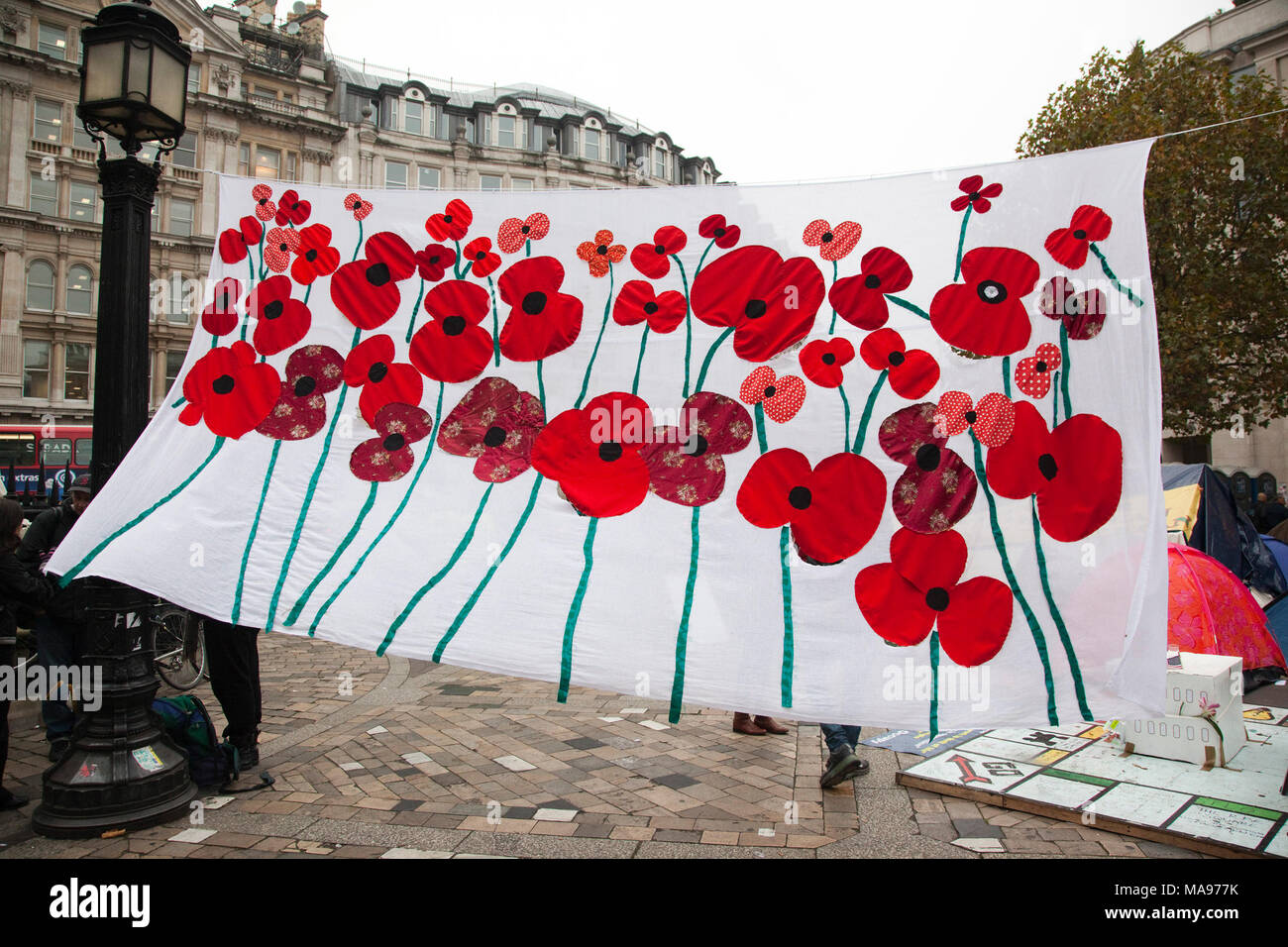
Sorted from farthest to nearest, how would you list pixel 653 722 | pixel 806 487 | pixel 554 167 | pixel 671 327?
pixel 554 167 → pixel 653 722 → pixel 671 327 → pixel 806 487

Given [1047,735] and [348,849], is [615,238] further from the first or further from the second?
[1047,735]

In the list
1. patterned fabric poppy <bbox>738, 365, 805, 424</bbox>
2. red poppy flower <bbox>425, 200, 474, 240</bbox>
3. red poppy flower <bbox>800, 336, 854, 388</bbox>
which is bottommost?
patterned fabric poppy <bbox>738, 365, 805, 424</bbox>

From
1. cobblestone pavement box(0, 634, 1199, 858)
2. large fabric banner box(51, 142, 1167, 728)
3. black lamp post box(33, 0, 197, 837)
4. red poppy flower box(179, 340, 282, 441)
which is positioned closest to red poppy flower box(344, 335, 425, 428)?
large fabric banner box(51, 142, 1167, 728)

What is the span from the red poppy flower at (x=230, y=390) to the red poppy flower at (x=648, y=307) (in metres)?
1.68

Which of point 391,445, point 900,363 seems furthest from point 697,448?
point 391,445

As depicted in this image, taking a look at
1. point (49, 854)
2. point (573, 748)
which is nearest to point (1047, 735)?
point (573, 748)

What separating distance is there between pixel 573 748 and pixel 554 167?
38598 millimetres

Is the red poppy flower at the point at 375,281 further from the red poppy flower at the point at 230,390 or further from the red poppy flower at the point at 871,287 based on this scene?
the red poppy flower at the point at 871,287

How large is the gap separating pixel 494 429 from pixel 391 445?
19.4 inches

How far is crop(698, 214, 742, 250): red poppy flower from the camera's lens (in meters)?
3.24

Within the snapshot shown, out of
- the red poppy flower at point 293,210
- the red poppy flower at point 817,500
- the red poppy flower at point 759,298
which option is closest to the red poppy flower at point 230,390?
the red poppy flower at point 293,210

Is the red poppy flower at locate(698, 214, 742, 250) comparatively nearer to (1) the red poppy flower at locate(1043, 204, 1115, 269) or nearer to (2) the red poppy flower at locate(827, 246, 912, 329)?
(2) the red poppy flower at locate(827, 246, 912, 329)

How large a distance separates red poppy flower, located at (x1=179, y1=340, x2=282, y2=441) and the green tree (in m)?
17.0

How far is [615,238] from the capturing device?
3.38 meters
